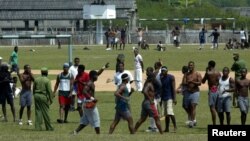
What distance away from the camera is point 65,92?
1075 inches

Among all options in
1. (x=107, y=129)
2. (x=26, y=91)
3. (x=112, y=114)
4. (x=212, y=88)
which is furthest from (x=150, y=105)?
(x=112, y=114)

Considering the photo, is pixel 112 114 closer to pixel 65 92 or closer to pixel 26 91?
→ pixel 65 92

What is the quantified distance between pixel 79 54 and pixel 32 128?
126 ft

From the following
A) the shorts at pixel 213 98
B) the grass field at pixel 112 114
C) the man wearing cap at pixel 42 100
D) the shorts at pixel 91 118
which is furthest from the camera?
the shorts at pixel 213 98

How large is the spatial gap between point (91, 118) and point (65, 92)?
4.86m

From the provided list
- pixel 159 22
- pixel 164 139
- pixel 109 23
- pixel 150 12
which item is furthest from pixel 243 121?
pixel 150 12

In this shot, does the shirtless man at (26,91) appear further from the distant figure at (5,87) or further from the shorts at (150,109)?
the shorts at (150,109)

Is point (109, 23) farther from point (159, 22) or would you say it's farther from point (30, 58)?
point (30, 58)

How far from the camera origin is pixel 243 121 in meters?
24.5

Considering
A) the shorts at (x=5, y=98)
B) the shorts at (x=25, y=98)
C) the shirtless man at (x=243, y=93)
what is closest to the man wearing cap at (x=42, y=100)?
the shorts at (x=25, y=98)

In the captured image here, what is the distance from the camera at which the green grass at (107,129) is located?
20.4 metres

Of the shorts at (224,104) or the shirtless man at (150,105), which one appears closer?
Result: the shirtless man at (150,105)

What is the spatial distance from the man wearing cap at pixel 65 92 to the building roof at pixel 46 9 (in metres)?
72.2

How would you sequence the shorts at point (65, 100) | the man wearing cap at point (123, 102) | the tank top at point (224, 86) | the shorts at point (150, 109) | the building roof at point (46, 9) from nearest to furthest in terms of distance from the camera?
the man wearing cap at point (123, 102)
the shorts at point (150, 109)
the tank top at point (224, 86)
the shorts at point (65, 100)
the building roof at point (46, 9)
